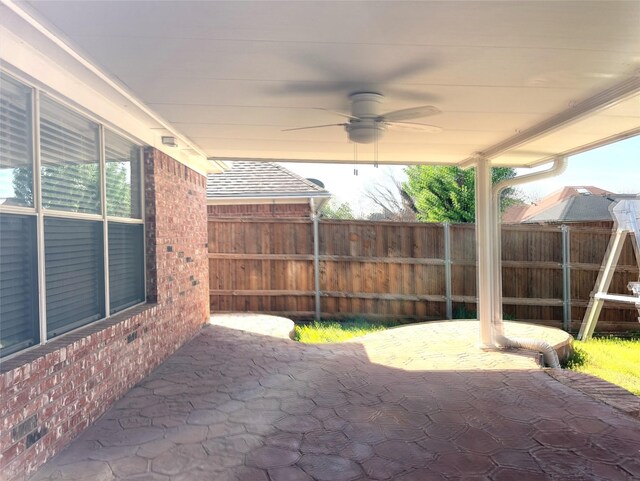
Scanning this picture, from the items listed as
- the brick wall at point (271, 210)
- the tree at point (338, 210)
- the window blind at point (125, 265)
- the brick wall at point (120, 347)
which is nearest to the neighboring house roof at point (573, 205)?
the brick wall at point (271, 210)

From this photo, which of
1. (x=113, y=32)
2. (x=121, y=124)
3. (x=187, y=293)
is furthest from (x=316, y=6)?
(x=187, y=293)

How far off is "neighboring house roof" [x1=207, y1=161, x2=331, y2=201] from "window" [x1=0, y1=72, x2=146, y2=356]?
20.9 feet

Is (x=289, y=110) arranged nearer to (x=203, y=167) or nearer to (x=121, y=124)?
(x=121, y=124)

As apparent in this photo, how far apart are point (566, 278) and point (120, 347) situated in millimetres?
7725

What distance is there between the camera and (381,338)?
6.66m

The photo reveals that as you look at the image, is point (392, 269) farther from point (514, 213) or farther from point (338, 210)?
point (338, 210)

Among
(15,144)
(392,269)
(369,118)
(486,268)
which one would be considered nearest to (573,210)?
(392,269)

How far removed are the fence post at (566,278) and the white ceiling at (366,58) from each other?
374 cm

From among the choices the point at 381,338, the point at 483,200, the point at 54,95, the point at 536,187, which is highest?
the point at 536,187

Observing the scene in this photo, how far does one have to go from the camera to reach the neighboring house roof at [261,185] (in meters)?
10.9

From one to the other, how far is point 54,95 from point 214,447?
9.31ft

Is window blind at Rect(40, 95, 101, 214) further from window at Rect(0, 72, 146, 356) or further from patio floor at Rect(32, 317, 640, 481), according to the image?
patio floor at Rect(32, 317, 640, 481)

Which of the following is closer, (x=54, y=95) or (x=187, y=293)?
(x=54, y=95)

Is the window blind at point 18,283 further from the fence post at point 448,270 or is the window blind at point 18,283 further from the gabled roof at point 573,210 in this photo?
the gabled roof at point 573,210
